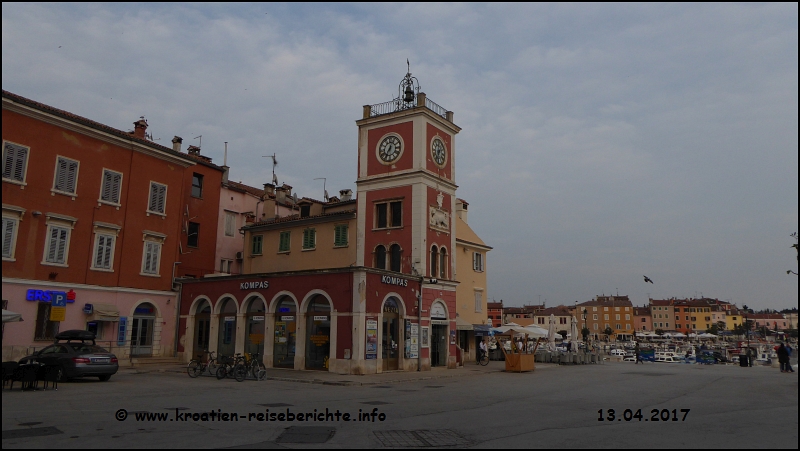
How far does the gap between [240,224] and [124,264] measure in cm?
1136

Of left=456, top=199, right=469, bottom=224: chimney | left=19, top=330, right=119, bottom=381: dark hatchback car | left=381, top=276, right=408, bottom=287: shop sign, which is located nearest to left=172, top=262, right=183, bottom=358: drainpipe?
left=19, top=330, right=119, bottom=381: dark hatchback car

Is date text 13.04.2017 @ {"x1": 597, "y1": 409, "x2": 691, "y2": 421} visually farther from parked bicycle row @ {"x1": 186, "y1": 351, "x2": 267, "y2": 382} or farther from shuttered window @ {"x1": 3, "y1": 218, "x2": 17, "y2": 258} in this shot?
shuttered window @ {"x1": 3, "y1": 218, "x2": 17, "y2": 258}

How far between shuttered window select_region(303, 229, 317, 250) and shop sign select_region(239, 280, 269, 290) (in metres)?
6.84

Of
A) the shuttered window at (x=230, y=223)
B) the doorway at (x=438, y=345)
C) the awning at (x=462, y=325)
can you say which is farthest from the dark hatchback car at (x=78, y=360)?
the awning at (x=462, y=325)

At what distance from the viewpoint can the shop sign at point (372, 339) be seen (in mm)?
25953

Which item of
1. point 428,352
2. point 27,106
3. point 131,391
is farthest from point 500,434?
point 27,106

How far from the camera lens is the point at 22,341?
25.8 metres

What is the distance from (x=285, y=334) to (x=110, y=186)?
11.9 metres

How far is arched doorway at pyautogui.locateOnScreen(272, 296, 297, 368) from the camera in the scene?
27.9 m

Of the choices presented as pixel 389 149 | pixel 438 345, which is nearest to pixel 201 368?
pixel 438 345

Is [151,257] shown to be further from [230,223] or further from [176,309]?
[230,223]

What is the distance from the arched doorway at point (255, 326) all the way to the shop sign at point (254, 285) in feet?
1.93

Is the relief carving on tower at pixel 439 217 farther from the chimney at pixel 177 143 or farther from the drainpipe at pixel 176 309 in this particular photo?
the chimney at pixel 177 143

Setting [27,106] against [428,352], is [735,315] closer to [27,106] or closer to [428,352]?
[428,352]
